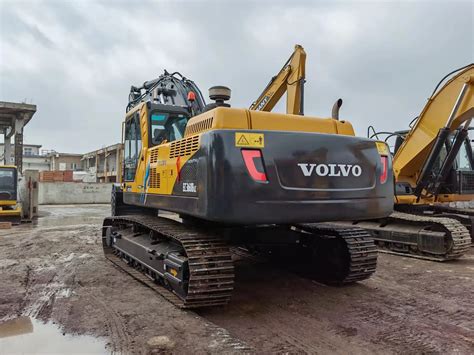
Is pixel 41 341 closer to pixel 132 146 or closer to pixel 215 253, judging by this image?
pixel 215 253

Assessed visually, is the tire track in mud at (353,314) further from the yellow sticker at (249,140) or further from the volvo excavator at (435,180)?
the yellow sticker at (249,140)

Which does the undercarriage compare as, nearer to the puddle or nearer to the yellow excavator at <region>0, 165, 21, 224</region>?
the puddle

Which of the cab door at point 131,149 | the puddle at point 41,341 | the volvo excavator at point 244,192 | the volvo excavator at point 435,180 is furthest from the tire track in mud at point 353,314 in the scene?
the cab door at point 131,149

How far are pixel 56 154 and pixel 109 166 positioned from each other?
1511 centimetres

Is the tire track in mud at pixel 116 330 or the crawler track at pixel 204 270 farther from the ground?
the crawler track at pixel 204 270

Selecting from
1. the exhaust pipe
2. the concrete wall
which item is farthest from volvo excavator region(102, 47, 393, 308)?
the concrete wall

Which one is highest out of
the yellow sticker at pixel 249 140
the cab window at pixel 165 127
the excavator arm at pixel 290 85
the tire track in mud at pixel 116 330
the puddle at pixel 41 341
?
the excavator arm at pixel 290 85

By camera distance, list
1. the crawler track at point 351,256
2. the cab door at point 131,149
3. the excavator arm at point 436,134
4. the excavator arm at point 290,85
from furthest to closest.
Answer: the excavator arm at point 290,85
the excavator arm at point 436,134
the cab door at point 131,149
the crawler track at point 351,256

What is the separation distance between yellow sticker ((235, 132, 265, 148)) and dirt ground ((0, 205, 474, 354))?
64.9 inches

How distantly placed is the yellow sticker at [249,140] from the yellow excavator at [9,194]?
12044mm

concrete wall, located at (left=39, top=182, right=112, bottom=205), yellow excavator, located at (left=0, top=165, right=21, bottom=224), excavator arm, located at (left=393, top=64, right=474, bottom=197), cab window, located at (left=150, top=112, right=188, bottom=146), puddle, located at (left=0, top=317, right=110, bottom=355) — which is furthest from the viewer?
concrete wall, located at (left=39, top=182, right=112, bottom=205)

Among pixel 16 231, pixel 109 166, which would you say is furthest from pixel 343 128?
pixel 109 166

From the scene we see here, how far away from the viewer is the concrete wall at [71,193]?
26.2 meters

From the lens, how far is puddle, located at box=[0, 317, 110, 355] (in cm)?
341
